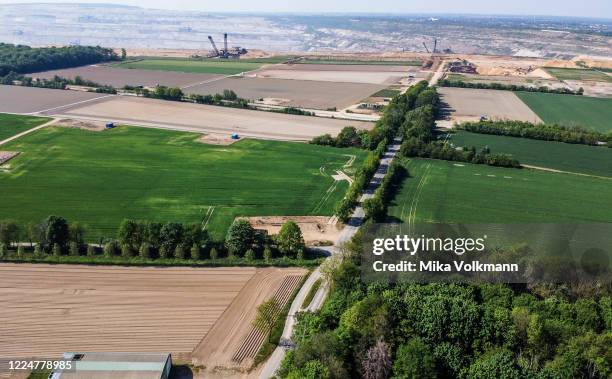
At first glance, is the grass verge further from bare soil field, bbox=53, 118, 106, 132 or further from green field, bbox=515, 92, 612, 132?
green field, bbox=515, 92, 612, 132

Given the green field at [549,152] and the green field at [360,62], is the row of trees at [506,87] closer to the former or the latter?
the green field at [360,62]

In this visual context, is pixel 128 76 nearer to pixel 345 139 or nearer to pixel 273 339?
pixel 345 139

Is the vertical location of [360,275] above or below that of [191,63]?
below

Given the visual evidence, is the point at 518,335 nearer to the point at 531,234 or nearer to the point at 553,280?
the point at 553,280

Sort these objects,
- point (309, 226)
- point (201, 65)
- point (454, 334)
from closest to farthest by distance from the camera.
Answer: point (454, 334), point (309, 226), point (201, 65)

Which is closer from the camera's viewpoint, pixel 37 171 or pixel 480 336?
pixel 480 336

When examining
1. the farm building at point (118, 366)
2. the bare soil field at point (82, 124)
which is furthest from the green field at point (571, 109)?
the farm building at point (118, 366)

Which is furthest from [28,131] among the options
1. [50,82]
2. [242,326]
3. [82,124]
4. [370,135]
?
[242,326]

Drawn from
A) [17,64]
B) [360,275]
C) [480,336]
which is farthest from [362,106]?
[17,64]
